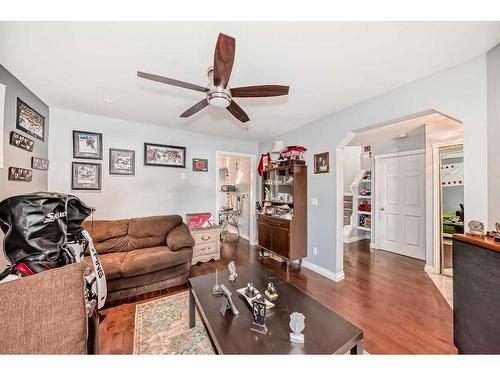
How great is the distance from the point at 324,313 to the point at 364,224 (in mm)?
4101

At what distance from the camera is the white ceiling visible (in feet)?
4.21

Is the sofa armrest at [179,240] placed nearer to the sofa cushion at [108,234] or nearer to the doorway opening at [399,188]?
the sofa cushion at [108,234]

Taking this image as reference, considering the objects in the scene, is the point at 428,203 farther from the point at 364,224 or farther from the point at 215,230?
the point at 215,230

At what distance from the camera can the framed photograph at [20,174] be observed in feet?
6.02

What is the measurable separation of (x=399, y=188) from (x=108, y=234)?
526cm

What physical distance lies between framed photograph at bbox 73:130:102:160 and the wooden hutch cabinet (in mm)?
2888

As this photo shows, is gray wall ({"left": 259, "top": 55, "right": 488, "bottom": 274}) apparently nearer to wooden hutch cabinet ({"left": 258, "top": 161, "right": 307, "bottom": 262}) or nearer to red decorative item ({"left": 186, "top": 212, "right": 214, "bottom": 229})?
Answer: wooden hutch cabinet ({"left": 258, "top": 161, "right": 307, "bottom": 262})

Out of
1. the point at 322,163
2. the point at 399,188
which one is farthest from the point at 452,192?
the point at 322,163

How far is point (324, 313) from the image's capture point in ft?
4.24

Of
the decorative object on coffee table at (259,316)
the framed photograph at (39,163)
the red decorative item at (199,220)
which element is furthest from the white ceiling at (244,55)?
the red decorative item at (199,220)

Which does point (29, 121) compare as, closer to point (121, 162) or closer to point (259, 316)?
point (121, 162)

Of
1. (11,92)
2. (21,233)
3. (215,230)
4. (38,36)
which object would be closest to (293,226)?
(215,230)

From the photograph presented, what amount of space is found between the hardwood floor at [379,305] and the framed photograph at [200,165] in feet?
5.93

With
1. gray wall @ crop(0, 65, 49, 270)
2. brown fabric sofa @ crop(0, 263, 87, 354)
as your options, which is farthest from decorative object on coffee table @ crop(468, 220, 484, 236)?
gray wall @ crop(0, 65, 49, 270)
